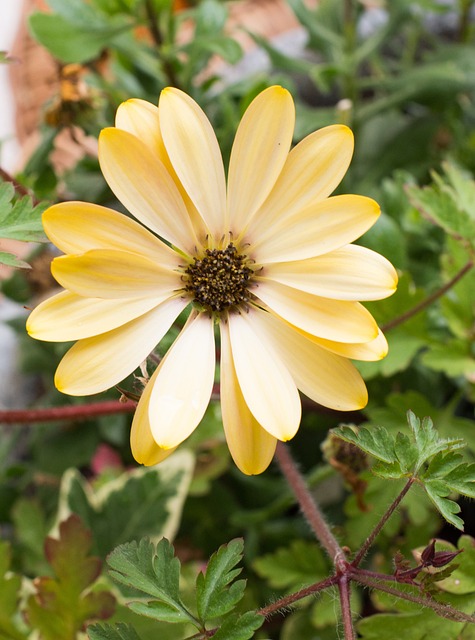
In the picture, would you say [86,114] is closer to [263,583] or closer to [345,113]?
[345,113]

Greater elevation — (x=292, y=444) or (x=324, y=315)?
(x=324, y=315)

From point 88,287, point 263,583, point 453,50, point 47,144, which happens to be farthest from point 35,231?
point 453,50

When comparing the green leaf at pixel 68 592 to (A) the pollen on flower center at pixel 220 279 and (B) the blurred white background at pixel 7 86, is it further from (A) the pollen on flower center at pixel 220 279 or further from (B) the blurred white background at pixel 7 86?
(B) the blurred white background at pixel 7 86

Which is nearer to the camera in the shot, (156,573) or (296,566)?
(156,573)

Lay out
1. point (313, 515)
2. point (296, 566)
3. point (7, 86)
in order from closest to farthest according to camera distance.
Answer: point (313, 515) < point (296, 566) < point (7, 86)

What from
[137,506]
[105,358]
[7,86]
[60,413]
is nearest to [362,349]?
[105,358]

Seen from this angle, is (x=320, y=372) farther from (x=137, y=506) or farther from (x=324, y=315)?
(x=137, y=506)

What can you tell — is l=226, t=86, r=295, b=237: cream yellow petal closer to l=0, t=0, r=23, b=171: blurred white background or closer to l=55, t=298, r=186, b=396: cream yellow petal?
l=55, t=298, r=186, b=396: cream yellow petal
